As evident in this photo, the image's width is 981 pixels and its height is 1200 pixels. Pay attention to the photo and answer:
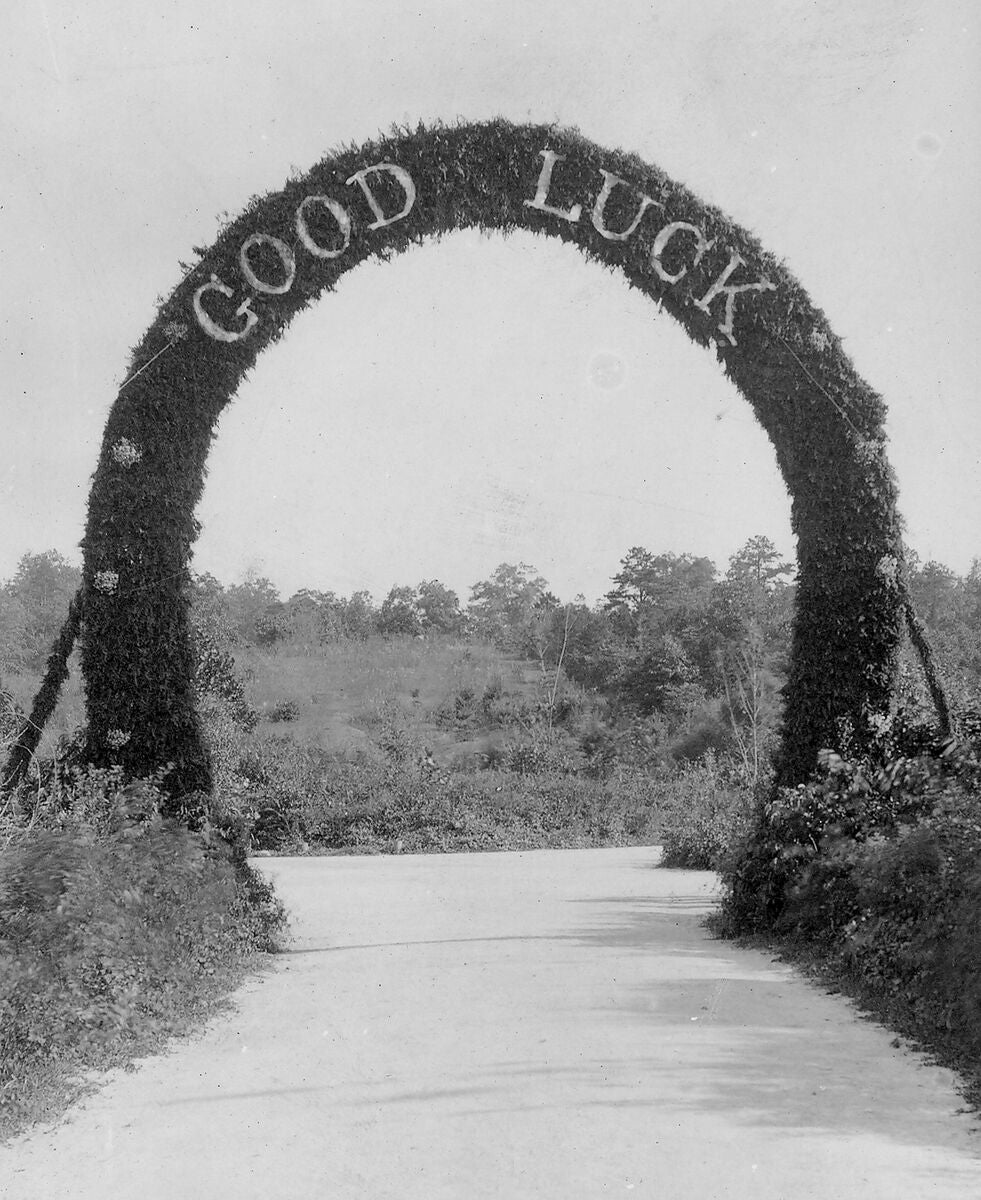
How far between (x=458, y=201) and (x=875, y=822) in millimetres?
5217

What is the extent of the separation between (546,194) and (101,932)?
5729 millimetres

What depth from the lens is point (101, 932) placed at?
6.00 metres

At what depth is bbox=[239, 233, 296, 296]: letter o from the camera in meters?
8.26

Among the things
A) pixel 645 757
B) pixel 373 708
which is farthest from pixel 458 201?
pixel 373 708

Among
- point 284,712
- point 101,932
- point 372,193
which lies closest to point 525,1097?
point 101,932

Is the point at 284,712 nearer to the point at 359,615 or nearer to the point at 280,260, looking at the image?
the point at 359,615

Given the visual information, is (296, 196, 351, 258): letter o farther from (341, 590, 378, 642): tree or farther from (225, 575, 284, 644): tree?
(341, 590, 378, 642): tree

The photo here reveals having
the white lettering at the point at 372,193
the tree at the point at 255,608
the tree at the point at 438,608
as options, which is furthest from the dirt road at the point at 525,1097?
the tree at the point at 438,608

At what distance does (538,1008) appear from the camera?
21.4 ft

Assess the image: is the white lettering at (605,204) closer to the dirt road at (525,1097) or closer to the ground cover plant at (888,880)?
the ground cover plant at (888,880)

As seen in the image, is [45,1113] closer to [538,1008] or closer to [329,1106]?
[329,1106]

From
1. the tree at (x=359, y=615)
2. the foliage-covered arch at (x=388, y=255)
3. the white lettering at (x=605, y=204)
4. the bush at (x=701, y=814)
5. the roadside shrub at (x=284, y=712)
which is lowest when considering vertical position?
the bush at (x=701, y=814)

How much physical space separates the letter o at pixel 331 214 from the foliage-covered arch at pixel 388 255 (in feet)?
0.04

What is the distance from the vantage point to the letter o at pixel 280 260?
8.26 m
